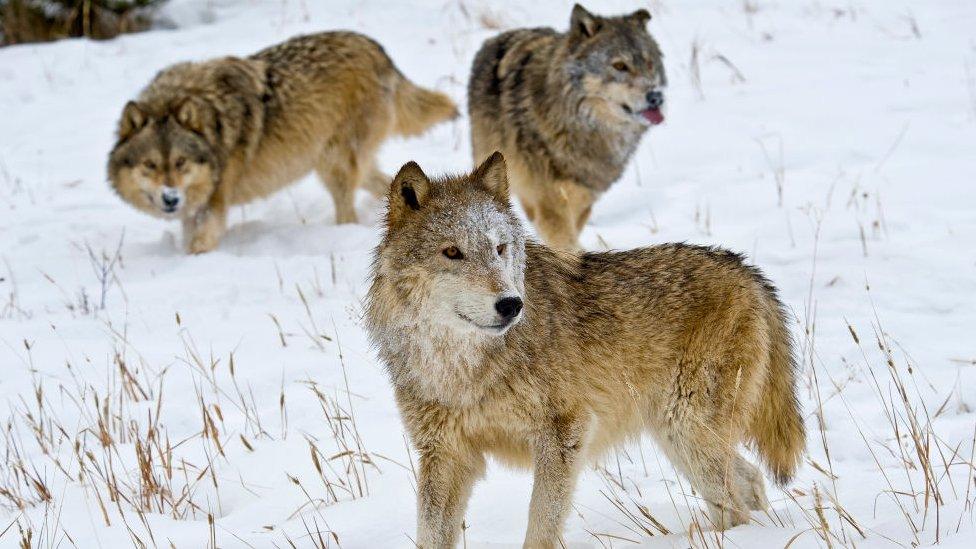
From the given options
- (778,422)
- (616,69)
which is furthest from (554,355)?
(616,69)

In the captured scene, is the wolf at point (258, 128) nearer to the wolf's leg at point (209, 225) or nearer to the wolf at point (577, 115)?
the wolf's leg at point (209, 225)

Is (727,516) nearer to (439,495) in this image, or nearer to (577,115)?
(439,495)

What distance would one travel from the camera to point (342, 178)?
32.3 ft

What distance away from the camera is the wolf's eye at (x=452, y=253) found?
13.3 feet

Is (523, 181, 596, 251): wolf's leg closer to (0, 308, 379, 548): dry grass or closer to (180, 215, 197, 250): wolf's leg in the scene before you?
Result: (0, 308, 379, 548): dry grass

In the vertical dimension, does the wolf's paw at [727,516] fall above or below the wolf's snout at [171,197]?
above

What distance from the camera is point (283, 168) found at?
9734 millimetres

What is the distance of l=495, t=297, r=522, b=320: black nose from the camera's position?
150 inches

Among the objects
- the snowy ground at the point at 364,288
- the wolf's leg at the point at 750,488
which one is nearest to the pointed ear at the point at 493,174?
the snowy ground at the point at 364,288

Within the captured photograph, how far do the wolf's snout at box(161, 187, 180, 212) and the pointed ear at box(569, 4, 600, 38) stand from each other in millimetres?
3696

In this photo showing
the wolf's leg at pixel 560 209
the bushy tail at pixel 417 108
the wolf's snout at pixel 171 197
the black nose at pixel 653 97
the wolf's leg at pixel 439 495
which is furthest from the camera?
the bushy tail at pixel 417 108

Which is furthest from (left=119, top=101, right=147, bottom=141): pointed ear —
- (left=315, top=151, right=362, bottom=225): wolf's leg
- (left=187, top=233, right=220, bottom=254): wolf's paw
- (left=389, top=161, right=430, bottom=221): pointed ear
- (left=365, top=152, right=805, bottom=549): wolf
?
(left=389, top=161, right=430, bottom=221): pointed ear

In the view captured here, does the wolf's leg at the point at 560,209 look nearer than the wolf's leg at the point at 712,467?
No

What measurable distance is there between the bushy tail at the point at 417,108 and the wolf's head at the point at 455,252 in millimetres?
6008
